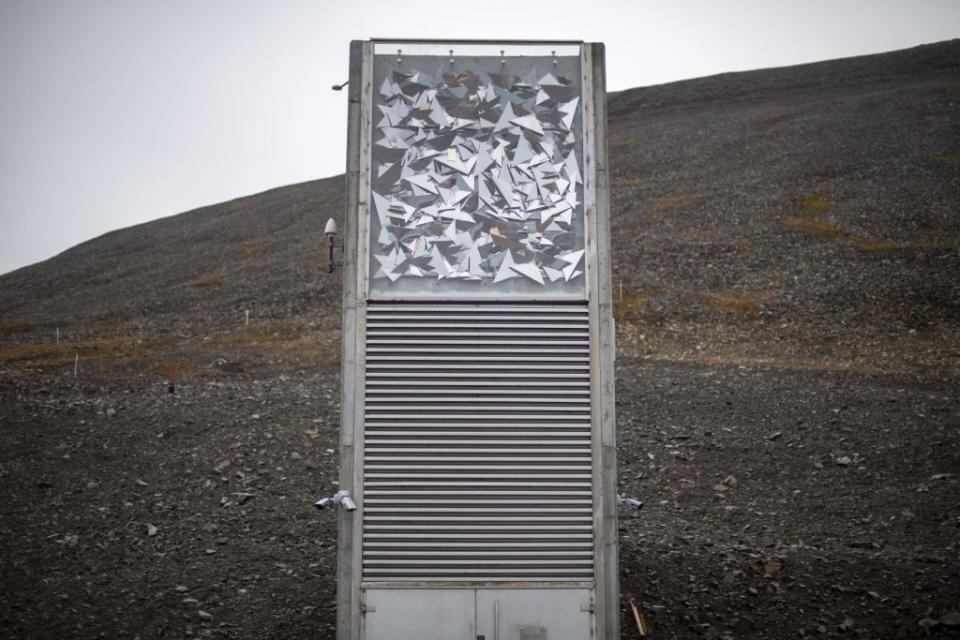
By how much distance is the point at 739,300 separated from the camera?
36.8 meters

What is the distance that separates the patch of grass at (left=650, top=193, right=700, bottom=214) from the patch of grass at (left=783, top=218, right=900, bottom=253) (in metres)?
7.86

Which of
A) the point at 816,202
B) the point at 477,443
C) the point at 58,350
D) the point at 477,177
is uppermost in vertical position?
the point at 816,202

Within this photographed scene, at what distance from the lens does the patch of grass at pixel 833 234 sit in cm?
4116

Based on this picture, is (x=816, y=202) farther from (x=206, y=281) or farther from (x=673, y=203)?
(x=206, y=281)

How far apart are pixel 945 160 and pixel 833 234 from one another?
1674 cm

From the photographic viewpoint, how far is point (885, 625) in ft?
31.1

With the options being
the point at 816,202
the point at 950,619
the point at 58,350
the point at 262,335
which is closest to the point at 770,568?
the point at 950,619

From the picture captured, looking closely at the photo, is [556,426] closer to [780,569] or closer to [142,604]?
[780,569]

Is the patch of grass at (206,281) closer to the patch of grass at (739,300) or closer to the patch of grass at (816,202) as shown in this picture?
the patch of grass at (739,300)

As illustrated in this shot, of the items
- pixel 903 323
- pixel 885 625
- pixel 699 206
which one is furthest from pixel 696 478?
pixel 699 206

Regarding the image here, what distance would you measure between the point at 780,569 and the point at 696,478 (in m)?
4.29

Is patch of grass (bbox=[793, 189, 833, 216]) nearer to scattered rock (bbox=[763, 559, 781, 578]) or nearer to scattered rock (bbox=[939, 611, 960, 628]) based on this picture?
scattered rock (bbox=[763, 559, 781, 578])

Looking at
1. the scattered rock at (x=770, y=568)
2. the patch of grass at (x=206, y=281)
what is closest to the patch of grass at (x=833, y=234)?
the scattered rock at (x=770, y=568)

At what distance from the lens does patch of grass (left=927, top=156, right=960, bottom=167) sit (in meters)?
53.2
